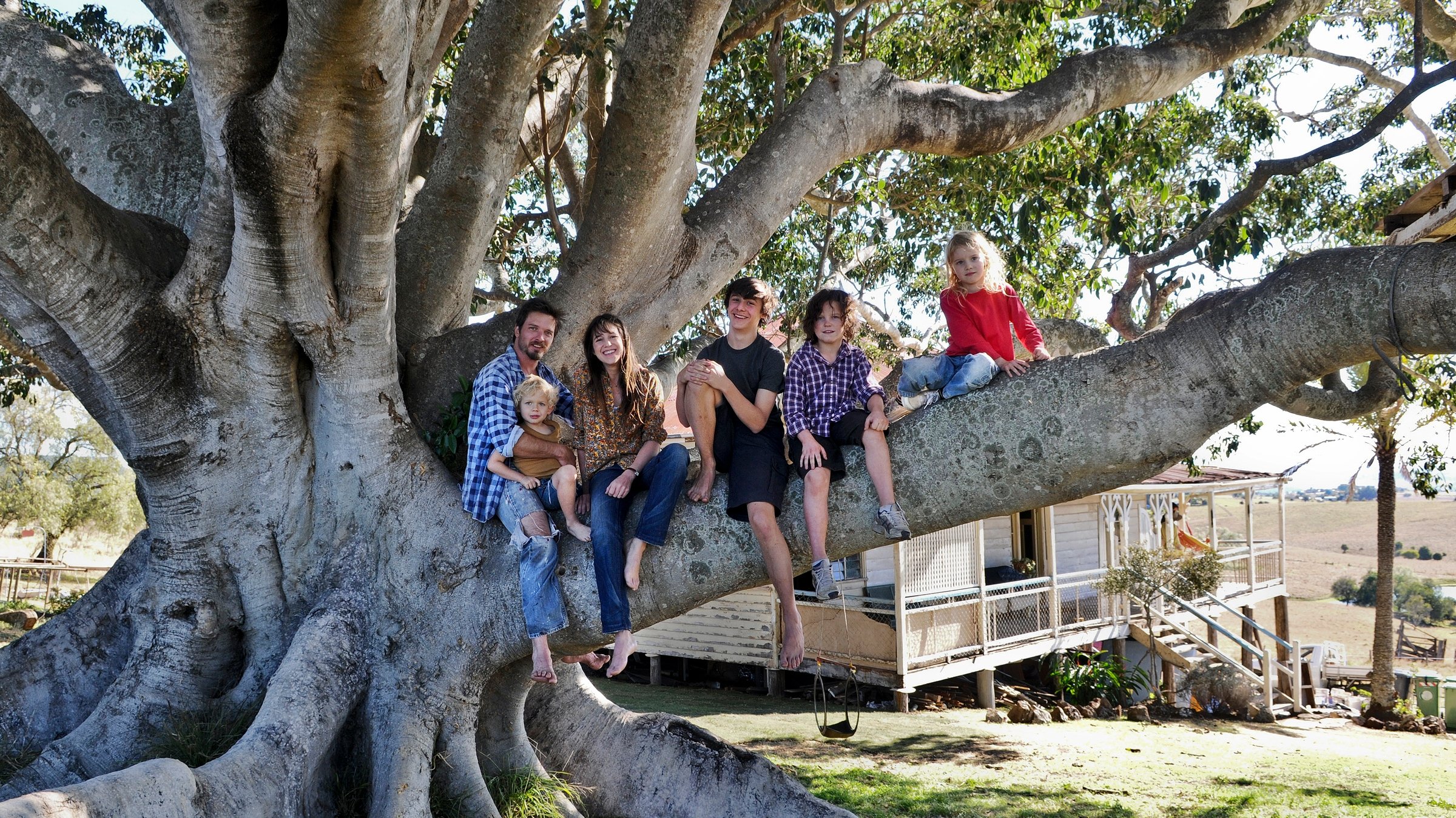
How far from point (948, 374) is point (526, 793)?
3.35 m

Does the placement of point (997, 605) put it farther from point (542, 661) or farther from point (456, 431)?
point (542, 661)

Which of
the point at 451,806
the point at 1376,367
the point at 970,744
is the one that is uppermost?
the point at 1376,367

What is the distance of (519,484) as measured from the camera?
5145mm

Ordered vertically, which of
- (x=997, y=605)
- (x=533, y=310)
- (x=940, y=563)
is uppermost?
(x=533, y=310)

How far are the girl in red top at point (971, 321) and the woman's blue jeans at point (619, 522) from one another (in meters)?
1.24

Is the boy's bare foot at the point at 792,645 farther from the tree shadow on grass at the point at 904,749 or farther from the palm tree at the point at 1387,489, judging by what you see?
the palm tree at the point at 1387,489

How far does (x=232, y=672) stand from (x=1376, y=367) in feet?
23.8

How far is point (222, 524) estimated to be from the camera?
19.1 feet

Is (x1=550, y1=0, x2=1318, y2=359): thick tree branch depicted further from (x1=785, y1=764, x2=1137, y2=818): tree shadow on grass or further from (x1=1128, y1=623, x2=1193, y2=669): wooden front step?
(x1=1128, y1=623, x2=1193, y2=669): wooden front step

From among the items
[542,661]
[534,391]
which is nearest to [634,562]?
[542,661]

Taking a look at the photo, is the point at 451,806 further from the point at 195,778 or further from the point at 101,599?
the point at 101,599

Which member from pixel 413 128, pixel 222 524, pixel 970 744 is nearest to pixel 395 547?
pixel 222 524

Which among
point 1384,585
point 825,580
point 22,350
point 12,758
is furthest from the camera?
point 1384,585

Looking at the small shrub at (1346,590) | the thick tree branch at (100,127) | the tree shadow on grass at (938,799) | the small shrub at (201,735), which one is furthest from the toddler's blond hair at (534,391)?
the small shrub at (1346,590)
